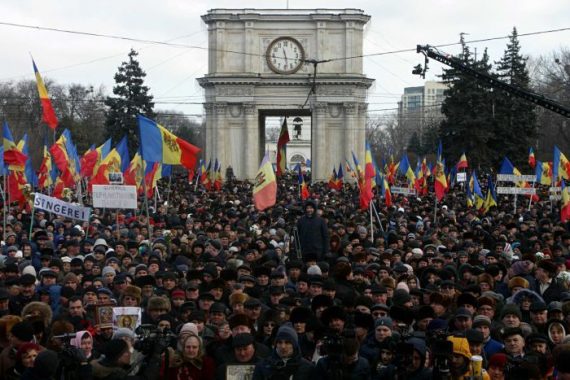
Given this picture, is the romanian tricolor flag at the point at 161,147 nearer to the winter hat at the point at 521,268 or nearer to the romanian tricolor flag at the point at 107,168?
the romanian tricolor flag at the point at 107,168

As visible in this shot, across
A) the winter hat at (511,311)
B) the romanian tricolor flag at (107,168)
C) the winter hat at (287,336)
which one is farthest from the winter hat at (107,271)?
the romanian tricolor flag at (107,168)

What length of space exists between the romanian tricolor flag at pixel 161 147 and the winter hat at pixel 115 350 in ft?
38.8

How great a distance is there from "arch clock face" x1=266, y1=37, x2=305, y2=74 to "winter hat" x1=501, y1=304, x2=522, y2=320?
56.2 meters

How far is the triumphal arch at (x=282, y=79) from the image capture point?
220 ft

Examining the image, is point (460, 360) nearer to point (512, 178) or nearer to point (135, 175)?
point (512, 178)

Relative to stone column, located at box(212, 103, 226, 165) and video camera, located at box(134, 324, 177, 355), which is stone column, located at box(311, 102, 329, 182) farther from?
video camera, located at box(134, 324, 177, 355)

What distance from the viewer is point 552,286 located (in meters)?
14.4

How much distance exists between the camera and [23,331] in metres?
9.86

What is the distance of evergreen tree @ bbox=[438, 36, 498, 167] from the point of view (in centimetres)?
6303

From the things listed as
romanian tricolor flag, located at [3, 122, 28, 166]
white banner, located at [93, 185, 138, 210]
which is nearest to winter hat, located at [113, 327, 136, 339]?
white banner, located at [93, 185, 138, 210]

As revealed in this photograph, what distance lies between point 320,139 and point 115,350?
59700mm

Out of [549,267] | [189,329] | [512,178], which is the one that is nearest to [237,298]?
[189,329]

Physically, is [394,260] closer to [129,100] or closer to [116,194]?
[116,194]

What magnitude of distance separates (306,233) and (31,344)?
10.1 meters
